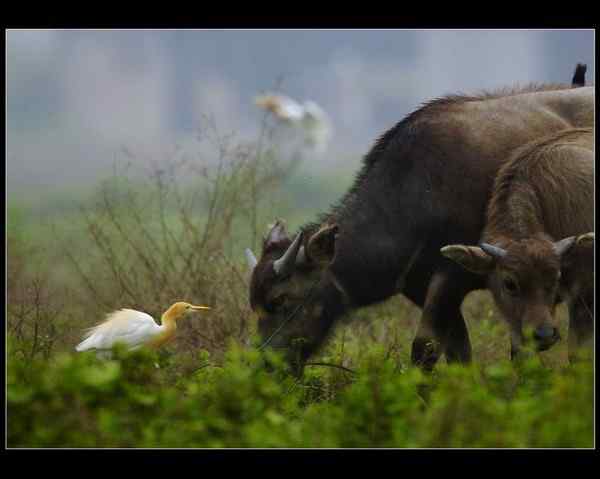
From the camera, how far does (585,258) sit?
25.0ft

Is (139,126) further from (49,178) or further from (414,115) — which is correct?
(414,115)

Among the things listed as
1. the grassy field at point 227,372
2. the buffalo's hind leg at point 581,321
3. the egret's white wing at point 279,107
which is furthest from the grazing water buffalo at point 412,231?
the egret's white wing at point 279,107

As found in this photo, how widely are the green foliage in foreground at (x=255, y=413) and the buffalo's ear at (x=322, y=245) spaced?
102 inches

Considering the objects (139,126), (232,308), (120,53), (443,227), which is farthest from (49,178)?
(443,227)

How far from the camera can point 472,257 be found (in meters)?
7.87

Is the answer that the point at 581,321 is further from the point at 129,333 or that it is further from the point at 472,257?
the point at 129,333

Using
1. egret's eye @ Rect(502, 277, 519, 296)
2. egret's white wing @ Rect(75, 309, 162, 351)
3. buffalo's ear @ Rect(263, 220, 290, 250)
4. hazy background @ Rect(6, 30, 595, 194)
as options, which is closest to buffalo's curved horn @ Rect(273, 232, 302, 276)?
buffalo's ear @ Rect(263, 220, 290, 250)

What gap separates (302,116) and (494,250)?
21.7 ft

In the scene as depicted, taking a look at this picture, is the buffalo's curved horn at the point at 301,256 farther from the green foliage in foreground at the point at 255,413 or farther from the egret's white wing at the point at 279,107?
the egret's white wing at the point at 279,107

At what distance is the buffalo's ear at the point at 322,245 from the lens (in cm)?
874

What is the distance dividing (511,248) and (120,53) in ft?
53.1

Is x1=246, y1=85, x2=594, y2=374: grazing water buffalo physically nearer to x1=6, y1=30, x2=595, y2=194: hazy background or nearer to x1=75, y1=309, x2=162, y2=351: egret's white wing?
x1=75, y1=309, x2=162, y2=351: egret's white wing

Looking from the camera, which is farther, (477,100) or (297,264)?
(477,100)

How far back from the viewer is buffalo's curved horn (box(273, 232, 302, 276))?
8656mm
